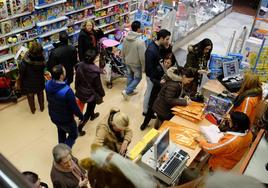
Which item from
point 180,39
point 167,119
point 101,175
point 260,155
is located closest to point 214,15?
point 180,39

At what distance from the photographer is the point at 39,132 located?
5387 millimetres

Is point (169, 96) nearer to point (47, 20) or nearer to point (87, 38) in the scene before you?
point (87, 38)

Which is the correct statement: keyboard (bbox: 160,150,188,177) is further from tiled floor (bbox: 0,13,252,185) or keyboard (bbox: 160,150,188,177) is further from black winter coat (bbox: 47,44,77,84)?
black winter coat (bbox: 47,44,77,84)

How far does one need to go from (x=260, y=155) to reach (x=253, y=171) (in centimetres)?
45

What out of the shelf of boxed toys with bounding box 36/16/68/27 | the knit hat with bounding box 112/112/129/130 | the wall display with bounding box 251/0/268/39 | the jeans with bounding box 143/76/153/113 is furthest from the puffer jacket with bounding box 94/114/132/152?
the wall display with bounding box 251/0/268/39

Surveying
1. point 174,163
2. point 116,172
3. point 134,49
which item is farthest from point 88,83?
point 116,172

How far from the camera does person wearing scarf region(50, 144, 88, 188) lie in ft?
9.86

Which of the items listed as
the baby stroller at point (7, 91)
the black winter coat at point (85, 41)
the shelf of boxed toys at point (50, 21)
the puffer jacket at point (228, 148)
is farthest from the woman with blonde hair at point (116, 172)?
the shelf of boxed toys at point (50, 21)

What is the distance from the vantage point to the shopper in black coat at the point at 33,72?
5.00 metres

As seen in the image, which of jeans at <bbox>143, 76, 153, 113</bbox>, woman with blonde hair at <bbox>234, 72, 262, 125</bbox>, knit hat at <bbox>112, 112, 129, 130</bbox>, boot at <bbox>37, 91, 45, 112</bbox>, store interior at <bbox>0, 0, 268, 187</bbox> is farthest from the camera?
boot at <bbox>37, 91, 45, 112</bbox>

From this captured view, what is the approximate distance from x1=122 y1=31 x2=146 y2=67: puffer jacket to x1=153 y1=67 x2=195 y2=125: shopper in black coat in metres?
1.17

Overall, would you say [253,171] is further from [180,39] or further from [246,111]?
[180,39]

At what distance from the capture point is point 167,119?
4.72 m

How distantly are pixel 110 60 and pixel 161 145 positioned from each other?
332cm
